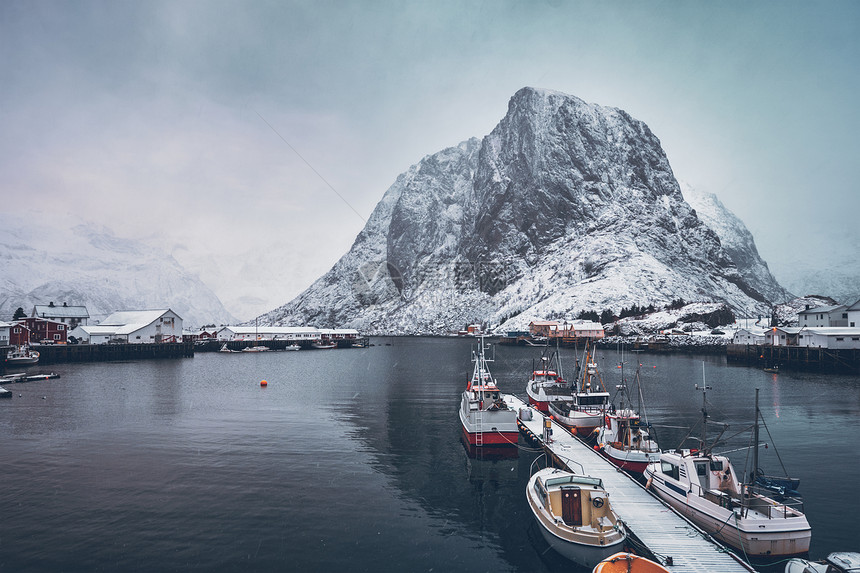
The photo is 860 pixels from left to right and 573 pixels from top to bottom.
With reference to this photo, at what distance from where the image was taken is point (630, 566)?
18125mm

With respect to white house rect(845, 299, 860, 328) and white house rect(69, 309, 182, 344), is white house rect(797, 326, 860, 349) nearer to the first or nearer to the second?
white house rect(845, 299, 860, 328)

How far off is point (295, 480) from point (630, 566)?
22168 millimetres

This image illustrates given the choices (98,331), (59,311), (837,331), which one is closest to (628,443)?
(837,331)

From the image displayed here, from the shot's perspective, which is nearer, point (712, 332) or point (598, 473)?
point (598, 473)

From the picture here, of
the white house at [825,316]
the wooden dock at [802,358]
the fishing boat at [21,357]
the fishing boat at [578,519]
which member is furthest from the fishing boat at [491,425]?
the white house at [825,316]

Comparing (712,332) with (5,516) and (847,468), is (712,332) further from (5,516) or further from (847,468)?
(5,516)

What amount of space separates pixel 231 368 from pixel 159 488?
85982 millimetres

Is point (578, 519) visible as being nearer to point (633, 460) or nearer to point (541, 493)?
point (541, 493)

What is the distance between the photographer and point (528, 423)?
45750 millimetres

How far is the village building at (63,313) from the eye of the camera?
506 feet

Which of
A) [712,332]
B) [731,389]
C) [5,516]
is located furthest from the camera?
[712,332]

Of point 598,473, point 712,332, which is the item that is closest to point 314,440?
point 598,473

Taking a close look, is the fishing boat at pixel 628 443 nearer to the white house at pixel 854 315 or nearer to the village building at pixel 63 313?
the white house at pixel 854 315

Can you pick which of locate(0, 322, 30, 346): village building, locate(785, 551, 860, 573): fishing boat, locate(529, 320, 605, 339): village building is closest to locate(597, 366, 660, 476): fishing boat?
locate(785, 551, 860, 573): fishing boat
